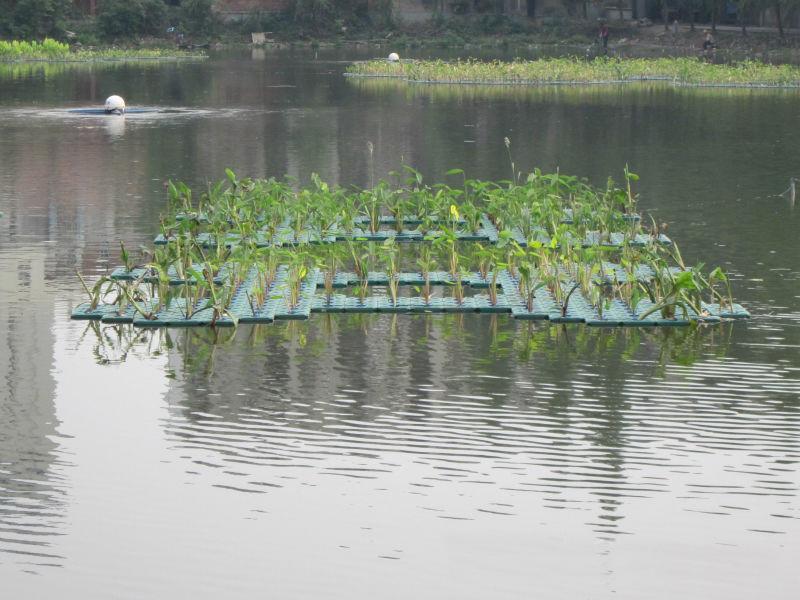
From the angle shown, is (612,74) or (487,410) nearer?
(487,410)

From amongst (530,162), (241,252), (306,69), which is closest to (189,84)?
(306,69)

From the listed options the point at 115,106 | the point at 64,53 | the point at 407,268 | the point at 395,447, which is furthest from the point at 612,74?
the point at 395,447

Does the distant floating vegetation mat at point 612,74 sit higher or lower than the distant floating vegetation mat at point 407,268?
higher

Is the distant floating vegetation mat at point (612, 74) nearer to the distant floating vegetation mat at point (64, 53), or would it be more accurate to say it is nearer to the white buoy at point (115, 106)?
the white buoy at point (115, 106)

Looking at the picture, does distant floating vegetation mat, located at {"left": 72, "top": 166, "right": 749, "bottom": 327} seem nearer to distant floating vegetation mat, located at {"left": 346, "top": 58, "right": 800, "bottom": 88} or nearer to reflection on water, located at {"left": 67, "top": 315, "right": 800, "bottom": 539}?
reflection on water, located at {"left": 67, "top": 315, "right": 800, "bottom": 539}

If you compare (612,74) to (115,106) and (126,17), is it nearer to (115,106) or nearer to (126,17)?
(115,106)

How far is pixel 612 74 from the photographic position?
49969 mm

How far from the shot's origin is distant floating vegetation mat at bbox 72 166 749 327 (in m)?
14.2

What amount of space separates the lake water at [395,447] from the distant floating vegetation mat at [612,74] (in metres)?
28.1

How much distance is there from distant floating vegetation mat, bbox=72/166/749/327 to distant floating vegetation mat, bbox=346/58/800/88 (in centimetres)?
3014

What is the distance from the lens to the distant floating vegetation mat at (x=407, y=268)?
46.7 feet

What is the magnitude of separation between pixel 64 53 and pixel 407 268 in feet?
174

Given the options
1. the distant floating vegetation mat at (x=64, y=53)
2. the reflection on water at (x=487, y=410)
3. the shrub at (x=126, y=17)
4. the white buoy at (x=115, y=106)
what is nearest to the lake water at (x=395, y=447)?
the reflection on water at (x=487, y=410)

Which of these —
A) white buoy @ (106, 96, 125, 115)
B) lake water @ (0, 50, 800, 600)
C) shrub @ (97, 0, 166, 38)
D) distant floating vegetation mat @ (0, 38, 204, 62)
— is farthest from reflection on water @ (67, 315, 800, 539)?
shrub @ (97, 0, 166, 38)
